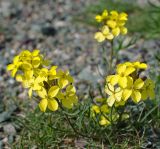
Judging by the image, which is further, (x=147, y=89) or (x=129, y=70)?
(x=147, y=89)

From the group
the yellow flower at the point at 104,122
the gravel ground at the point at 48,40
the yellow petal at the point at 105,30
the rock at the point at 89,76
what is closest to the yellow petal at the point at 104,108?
the yellow flower at the point at 104,122

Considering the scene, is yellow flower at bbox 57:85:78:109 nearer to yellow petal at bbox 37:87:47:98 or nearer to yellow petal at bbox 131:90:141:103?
yellow petal at bbox 37:87:47:98

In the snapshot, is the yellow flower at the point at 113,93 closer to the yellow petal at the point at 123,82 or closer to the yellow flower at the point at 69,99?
the yellow petal at the point at 123,82

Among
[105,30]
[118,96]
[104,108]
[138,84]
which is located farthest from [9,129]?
[138,84]

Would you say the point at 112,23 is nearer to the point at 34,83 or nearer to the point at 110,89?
the point at 110,89

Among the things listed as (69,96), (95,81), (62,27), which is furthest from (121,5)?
(69,96)

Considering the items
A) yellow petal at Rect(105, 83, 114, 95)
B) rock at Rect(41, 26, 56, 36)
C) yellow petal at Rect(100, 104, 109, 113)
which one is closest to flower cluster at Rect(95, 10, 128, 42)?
yellow petal at Rect(100, 104, 109, 113)
